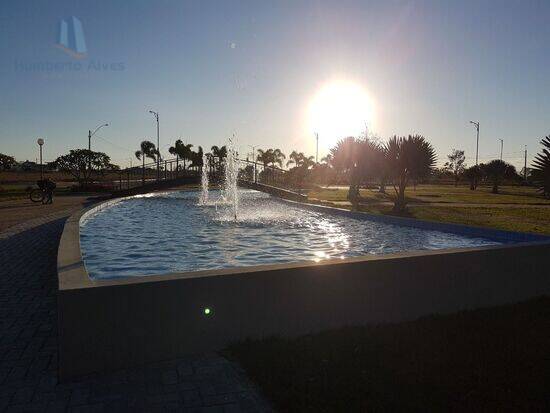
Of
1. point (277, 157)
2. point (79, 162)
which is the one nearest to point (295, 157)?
point (277, 157)

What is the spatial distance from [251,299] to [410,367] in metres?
1.76

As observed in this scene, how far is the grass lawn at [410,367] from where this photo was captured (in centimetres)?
357

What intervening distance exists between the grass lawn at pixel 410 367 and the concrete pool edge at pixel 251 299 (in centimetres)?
25

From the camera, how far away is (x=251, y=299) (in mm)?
4805

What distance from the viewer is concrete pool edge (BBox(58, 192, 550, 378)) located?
4.21m

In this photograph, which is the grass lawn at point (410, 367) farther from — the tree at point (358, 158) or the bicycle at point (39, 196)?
the tree at point (358, 158)

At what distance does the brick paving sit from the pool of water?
5.96 feet

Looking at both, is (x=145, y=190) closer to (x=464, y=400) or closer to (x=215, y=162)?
(x=215, y=162)

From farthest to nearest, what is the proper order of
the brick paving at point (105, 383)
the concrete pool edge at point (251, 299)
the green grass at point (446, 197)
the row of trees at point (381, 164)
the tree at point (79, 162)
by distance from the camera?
the tree at point (79, 162) → the green grass at point (446, 197) → the row of trees at point (381, 164) → the concrete pool edge at point (251, 299) → the brick paving at point (105, 383)

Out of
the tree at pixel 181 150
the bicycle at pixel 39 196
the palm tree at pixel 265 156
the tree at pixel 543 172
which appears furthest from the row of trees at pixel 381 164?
the palm tree at pixel 265 156

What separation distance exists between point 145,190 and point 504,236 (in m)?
25.9

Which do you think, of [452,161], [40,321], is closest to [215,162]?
[40,321]

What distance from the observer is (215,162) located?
3506cm

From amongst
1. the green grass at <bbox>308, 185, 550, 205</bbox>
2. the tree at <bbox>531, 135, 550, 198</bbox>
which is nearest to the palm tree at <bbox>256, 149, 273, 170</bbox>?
the green grass at <bbox>308, 185, 550, 205</bbox>
